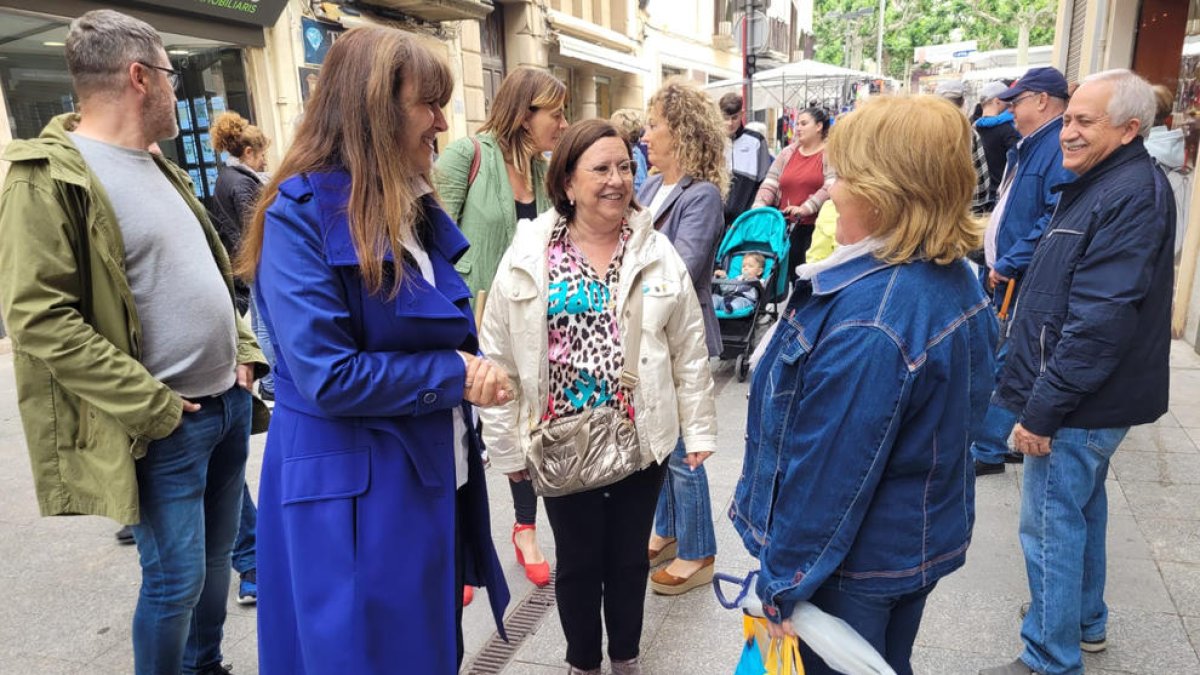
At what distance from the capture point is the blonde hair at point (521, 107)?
3162mm

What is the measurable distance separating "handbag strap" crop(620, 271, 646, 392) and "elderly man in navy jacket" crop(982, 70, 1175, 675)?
121 cm

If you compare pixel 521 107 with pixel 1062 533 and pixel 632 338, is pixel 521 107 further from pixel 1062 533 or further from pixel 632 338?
pixel 1062 533

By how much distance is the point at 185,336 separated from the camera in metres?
2.21

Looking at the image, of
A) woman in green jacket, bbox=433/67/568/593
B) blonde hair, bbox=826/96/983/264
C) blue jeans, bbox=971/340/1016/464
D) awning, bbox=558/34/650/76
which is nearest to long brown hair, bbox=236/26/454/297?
blonde hair, bbox=826/96/983/264

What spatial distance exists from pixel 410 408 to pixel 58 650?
7.44 feet

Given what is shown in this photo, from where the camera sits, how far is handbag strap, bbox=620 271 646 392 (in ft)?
7.65

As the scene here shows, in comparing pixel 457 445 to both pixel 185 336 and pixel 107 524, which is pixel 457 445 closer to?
pixel 185 336

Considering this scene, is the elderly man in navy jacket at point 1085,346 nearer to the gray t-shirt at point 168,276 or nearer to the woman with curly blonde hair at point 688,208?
the woman with curly blonde hair at point 688,208

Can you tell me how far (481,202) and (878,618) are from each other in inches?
85.3

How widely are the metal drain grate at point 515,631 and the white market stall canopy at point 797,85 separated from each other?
1617 centimetres

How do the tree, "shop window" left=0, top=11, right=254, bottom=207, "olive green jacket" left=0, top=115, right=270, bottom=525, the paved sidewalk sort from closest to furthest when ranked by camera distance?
"olive green jacket" left=0, top=115, right=270, bottom=525 → the paved sidewalk → "shop window" left=0, top=11, right=254, bottom=207 → the tree

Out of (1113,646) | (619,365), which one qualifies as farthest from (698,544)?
(1113,646)

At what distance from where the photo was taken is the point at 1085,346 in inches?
87.7

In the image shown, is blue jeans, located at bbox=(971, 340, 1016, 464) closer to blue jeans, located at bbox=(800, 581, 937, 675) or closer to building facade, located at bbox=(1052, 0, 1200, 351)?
blue jeans, located at bbox=(800, 581, 937, 675)
